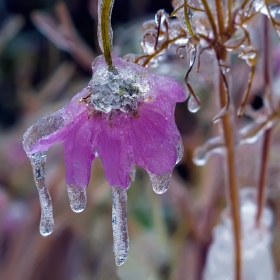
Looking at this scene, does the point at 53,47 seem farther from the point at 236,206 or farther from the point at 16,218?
the point at 236,206

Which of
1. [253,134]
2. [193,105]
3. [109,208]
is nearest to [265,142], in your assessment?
[253,134]

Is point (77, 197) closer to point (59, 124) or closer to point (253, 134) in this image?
point (59, 124)

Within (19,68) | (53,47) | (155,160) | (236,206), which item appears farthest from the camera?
(19,68)

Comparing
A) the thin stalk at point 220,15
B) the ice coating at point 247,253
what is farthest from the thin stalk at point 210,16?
the ice coating at point 247,253

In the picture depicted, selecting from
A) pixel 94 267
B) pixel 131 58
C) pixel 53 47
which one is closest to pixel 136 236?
pixel 94 267

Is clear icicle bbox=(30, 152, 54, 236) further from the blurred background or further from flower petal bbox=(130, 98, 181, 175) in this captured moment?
the blurred background

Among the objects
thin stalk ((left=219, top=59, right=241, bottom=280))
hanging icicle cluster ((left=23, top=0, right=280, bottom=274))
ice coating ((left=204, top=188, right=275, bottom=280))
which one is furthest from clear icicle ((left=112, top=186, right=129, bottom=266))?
ice coating ((left=204, top=188, right=275, bottom=280))
